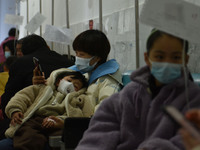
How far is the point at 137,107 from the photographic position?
143 cm

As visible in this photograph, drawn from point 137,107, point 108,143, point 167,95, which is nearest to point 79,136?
point 108,143

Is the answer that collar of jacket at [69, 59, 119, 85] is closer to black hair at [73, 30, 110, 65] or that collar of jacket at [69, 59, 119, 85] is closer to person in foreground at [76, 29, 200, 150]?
black hair at [73, 30, 110, 65]

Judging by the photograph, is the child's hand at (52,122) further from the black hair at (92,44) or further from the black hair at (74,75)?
the black hair at (92,44)

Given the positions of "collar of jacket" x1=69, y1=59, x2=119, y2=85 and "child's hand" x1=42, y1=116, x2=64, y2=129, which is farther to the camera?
"collar of jacket" x1=69, y1=59, x2=119, y2=85

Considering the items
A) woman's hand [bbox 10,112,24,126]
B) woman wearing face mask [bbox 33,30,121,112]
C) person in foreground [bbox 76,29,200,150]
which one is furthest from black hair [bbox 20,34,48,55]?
person in foreground [bbox 76,29,200,150]

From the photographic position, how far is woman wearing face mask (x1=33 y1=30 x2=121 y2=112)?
234cm

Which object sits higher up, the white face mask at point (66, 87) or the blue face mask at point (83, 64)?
the blue face mask at point (83, 64)

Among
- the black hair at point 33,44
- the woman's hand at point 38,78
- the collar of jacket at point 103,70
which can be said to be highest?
the black hair at point 33,44

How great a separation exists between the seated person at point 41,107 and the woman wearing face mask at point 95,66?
7 centimetres

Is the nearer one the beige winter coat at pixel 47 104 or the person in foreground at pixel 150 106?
the person in foreground at pixel 150 106

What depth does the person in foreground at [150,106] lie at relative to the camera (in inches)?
51.8

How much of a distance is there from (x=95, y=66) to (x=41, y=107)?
1.67 ft

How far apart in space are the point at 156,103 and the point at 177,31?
30 centimetres

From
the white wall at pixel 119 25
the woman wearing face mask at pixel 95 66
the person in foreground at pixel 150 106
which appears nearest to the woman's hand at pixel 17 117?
the woman wearing face mask at pixel 95 66
